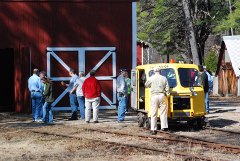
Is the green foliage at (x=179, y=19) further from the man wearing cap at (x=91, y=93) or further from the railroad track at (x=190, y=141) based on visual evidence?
the railroad track at (x=190, y=141)

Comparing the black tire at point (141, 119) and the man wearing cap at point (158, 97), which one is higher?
the man wearing cap at point (158, 97)

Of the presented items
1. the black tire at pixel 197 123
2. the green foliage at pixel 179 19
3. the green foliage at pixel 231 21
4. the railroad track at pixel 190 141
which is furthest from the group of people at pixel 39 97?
the green foliage at pixel 231 21

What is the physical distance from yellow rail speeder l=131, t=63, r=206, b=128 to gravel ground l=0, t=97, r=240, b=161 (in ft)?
1.46

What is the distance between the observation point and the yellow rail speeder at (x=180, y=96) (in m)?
16.6

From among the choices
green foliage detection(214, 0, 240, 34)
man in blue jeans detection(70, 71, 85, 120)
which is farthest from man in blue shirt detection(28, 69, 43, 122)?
green foliage detection(214, 0, 240, 34)

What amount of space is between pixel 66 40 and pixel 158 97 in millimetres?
8997

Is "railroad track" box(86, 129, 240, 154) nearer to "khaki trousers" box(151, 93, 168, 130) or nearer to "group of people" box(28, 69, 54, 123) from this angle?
"khaki trousers" box(151, 93, 168, 130)

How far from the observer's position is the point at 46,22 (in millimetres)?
23797

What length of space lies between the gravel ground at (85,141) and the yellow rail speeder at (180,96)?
445 millimetres

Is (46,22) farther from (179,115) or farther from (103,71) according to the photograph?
(179,115)

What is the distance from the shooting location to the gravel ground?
1218cm

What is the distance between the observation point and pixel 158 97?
15.8 metres

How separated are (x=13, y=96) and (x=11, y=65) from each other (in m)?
1.42

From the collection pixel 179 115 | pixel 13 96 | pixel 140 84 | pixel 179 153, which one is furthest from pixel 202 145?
pixel 13 96
